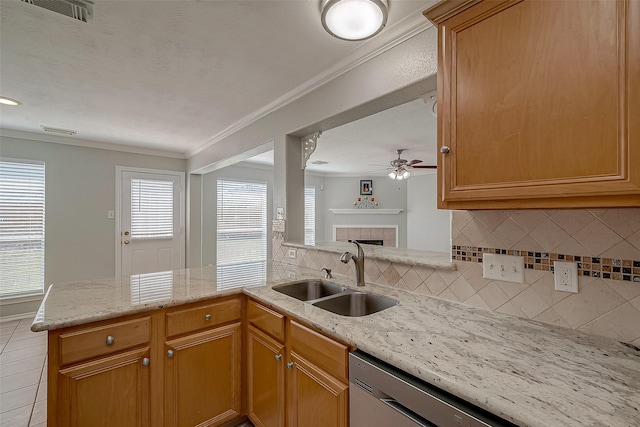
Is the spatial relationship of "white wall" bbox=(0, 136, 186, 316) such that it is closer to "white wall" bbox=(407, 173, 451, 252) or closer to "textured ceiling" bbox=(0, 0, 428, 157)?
Result: "textured ceiling" bbox=(0, 0, 428, 157)

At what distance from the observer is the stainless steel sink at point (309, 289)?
1939 mm

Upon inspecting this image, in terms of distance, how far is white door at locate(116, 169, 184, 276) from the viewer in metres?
4.32

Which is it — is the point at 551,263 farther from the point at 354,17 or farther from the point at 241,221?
the point at 241,221

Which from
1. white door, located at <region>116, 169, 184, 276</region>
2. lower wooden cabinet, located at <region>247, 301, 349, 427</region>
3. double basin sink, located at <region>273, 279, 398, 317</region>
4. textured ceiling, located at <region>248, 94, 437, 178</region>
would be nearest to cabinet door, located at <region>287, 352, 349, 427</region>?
lower wooden cabinet, located at <region>247, 301, 349, 427</region>

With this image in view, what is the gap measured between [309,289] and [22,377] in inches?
102

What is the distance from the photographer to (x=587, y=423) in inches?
25.5

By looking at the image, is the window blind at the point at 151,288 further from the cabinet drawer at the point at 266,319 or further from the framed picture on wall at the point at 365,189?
the framed picture on wall at the point at 365,189

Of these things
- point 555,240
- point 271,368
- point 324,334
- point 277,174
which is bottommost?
point 271,368

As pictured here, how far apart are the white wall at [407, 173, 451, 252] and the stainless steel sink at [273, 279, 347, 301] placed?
492 centimetres

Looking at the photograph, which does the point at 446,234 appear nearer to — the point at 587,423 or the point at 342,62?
the point at 342,62

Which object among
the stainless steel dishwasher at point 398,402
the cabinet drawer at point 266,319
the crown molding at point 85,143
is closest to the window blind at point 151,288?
the cabinet drawer at point 266,319

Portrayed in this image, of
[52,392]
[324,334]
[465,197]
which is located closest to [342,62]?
[465,197]

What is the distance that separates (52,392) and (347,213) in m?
6.21

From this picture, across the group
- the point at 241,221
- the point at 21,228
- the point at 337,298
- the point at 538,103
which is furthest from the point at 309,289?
the point at 21,228
